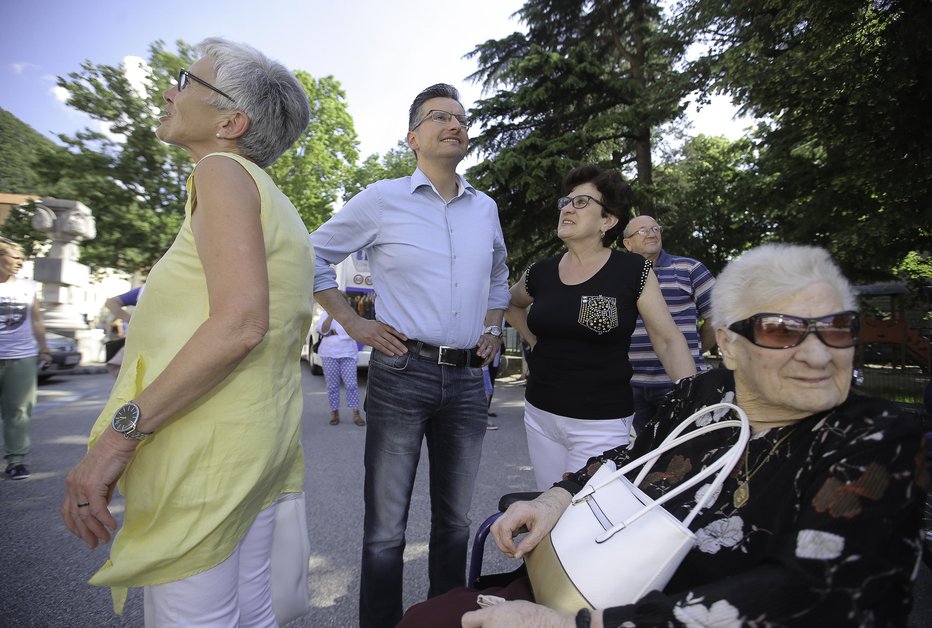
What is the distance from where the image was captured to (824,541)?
1.14 metres

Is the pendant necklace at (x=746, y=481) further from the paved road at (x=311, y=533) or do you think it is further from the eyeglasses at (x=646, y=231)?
the eyeglasses at (x=646, y=231)

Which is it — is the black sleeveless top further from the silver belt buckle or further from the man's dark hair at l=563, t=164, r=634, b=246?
the silver belt buckle

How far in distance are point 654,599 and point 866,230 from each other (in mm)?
10084

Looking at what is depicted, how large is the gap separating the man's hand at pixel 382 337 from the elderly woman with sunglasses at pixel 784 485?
900 mm

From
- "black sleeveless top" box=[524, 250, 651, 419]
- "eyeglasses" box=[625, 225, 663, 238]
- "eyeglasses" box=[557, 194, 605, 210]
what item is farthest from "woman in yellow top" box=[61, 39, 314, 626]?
"eyeglasses" box=[625, 225, 663, 238]

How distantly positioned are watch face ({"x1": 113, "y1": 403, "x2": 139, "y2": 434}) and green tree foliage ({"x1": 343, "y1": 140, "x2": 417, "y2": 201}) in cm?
2323

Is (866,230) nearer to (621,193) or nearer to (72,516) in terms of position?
(621,193)

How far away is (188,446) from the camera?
1.30m

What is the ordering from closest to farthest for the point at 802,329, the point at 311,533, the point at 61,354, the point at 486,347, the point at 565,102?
the point at 802,329 < the point at 486,347 < the point at 311,533 < the point at 61,354 < the point at 565,102

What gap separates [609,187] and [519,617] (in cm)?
216

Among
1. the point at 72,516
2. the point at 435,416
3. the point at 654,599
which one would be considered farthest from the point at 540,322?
the point at 72,516

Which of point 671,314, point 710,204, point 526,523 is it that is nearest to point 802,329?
point 526,523

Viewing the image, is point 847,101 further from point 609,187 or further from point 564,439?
point 564,439

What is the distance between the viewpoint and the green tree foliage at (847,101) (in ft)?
26.3
